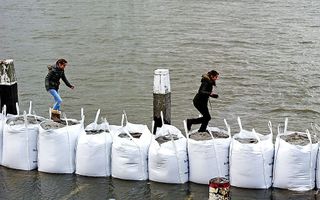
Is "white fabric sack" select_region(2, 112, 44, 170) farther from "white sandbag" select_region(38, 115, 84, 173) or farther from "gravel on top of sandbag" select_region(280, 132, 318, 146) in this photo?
"gravel on top of sandbag" select_region(280, 132, 318, 146)

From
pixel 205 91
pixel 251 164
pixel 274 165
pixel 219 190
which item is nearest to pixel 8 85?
pixel 205 91

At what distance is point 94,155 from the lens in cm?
870

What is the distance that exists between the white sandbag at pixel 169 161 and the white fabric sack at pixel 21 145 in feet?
6.29

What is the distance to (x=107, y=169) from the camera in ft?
28.8

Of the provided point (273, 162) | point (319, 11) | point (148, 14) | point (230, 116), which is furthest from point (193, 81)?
point (319, 11)

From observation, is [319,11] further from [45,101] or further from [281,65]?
[45,101]

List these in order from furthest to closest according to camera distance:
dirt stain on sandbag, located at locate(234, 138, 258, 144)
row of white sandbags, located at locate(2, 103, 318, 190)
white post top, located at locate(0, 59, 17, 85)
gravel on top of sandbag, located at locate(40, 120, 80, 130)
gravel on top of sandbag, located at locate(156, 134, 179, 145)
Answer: white post top, located at locate(0, 59, 17, 85) < gravel on top of sandbag, located at locate(40, 120, 80, 130) < gravel on top of sandbag, located at locate(156, 134, 179, 145) < dirt stain on sandbag, located at locate(234, 138, 258, 144) < row of white sandbags, located at locate(2, 103, 318, 190)

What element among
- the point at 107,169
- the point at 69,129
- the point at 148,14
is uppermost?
the point at 148,14

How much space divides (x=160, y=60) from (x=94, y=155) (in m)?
11.0

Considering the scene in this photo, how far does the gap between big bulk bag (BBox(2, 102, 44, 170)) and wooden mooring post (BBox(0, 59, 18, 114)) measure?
3.68 feet

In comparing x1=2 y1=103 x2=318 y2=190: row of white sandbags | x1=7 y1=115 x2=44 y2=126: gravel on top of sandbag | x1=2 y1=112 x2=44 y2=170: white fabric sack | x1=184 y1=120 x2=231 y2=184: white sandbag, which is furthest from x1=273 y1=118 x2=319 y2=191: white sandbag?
x1=7 y1=115 x2=44 y2=126: gravel on top of sandbag

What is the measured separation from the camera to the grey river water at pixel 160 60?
8719 mm

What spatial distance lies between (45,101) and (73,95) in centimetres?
91

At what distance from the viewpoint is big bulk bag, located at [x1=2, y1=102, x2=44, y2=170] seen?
900cm
